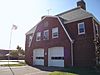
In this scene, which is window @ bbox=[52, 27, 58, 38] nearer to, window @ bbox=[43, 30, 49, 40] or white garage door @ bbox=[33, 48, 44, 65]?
window @ bbox=[43, 30, 49, 40]

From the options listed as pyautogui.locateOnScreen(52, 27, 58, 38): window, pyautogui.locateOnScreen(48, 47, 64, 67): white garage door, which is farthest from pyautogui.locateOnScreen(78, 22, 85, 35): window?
pyautogui.locateOnScreen(52, 27, 58, 38): window

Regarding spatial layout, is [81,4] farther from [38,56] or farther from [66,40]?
[38,56]

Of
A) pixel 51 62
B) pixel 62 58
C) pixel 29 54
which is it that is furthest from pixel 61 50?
pixel 29 54

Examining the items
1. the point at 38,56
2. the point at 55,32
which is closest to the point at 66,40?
the point at 55,32

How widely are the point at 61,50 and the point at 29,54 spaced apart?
9.25m

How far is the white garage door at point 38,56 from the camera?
2858 centimetres

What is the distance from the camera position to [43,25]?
2897 cm

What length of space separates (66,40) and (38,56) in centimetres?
813

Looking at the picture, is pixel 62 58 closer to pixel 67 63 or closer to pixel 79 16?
pixel 67 63

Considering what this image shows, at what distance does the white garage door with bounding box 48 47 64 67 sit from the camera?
24.5 m

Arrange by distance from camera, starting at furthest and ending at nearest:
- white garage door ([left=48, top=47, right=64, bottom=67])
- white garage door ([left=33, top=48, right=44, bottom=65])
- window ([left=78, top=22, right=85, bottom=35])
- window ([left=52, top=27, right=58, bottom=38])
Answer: white garage door ([left=33, top=48, right=44, bottom=65])
window ([left=52, top=27, right=58, bottom=38])
white garage door ([left=48, top=47, right=64, bottom=67])
window ([left=78, top=22, right=85, bottom=35])

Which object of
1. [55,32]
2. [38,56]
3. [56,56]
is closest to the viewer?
[56,56]

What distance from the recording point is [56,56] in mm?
25562

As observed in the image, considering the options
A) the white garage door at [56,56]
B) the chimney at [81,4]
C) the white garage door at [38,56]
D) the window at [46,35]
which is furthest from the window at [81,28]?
the white garage door at [38,56]
